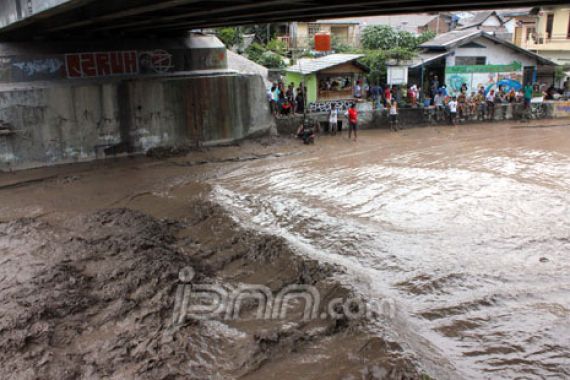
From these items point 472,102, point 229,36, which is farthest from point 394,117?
point 229,36

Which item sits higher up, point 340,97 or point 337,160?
point 340,97

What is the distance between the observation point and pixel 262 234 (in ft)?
36.2

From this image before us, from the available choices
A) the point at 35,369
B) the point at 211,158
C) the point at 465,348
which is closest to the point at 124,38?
the point at 211,158

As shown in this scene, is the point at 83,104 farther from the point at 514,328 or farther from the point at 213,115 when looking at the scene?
the point at 514,328

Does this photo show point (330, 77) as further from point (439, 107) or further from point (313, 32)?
point (313, 32)

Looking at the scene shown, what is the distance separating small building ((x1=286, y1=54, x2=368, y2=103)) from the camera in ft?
81.9

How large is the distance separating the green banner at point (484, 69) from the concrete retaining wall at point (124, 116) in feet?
43.7

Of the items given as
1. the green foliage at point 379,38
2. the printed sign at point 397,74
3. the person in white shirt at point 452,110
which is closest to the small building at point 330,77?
the printed sign at point 397,74

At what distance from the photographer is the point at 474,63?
3053cm

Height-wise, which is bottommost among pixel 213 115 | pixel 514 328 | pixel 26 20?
pixel 514 328

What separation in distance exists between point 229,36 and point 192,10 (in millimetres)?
22615

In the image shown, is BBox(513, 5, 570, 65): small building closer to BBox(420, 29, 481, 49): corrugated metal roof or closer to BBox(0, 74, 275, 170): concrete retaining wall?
BBox(420, 29, 481, 49): corrugated metal roof

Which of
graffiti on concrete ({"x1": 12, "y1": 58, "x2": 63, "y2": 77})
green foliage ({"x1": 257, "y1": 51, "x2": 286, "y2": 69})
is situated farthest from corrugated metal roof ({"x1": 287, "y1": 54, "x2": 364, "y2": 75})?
graffiti on concrete ({"x1": 12, "y1": 58, "x2": 63, "y2": 77})

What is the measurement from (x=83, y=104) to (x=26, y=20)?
5480 mm
